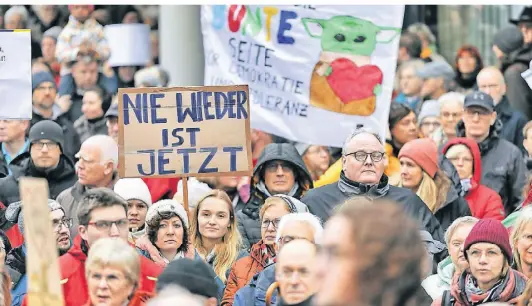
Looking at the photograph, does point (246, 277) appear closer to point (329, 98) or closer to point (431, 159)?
point (431, 159)

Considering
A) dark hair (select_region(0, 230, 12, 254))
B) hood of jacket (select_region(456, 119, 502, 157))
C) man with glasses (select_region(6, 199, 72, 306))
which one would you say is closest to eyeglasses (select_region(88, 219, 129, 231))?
man with glasses (select_region(6, 199, 72, 306))

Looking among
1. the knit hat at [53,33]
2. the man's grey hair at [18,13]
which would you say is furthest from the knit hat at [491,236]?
the man's grey hair at [18,13]

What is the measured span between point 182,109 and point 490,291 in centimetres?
269

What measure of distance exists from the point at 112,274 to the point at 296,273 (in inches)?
41.3

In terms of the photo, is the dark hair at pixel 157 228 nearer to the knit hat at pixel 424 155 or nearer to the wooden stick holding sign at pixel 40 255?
the knit hat at pixel 424 155

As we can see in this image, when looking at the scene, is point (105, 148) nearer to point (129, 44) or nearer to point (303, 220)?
point (303, 220)

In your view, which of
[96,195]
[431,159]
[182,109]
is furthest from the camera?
[431,159]

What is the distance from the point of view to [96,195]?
30.5ft

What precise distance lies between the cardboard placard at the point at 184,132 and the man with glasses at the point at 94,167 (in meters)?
1.36

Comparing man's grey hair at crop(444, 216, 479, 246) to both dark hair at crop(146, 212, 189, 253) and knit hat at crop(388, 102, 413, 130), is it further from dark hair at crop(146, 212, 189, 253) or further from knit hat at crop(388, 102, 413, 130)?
knit hat at crop(388, 102, 413, 130)

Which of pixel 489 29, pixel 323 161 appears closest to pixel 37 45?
pixel 489 29

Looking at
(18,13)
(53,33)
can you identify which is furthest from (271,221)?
(18,13)

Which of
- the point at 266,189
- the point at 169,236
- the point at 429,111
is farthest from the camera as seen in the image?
the point at 429,111

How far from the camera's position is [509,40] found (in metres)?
16.2
